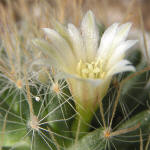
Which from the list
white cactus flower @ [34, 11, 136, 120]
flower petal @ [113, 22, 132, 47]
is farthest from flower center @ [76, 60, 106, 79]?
flower petal @ [113, 22, 132, 47]

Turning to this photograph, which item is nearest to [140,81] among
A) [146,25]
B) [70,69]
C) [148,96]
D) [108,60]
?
[148,96]

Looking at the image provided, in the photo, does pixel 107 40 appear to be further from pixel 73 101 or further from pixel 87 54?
pixel 73 101

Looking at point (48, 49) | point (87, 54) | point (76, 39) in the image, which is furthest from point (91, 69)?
point (48, 49)

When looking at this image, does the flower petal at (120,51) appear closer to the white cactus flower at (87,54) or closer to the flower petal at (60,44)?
the white cactus flower at (87,54)

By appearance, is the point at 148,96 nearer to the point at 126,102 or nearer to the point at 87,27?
the point at 126,102

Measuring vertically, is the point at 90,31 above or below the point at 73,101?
above

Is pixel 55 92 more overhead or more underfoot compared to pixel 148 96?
more overhead

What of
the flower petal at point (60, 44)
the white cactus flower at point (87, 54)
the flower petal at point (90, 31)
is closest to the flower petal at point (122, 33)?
the white cactus flower at point (87, 54)
